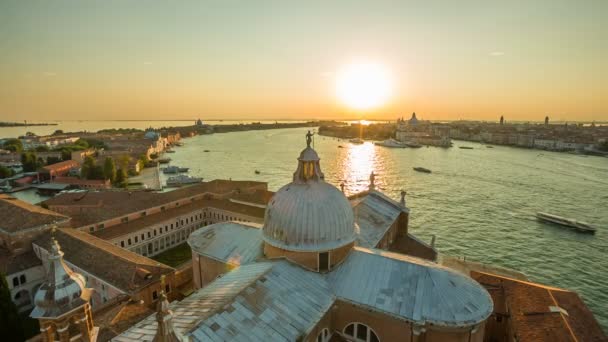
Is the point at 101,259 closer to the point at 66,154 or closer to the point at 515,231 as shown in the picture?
the point at 515,231

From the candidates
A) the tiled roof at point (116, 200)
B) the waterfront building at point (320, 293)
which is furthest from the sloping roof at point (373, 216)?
the tiled roof at point (116, 200)

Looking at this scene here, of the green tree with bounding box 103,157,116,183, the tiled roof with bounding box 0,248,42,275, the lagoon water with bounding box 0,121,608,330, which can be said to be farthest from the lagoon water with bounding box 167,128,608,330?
the tiled roof with bounding box 0,248,42,275

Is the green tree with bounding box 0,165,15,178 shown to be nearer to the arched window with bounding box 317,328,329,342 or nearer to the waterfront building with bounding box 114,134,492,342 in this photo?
the waterfront building with bounding box 114,134,492,342

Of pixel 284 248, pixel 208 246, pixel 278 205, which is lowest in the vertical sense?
pixel 208 246

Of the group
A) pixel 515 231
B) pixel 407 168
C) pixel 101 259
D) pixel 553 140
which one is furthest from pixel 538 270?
pixel 553 140

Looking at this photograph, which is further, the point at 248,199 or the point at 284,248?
the point at 248,199

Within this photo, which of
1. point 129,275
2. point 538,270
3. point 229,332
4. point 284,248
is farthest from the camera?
point 538,270
